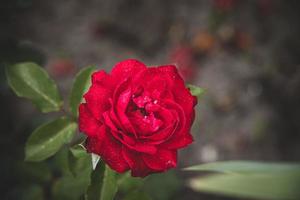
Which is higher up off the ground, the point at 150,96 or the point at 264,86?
the point at 264,86

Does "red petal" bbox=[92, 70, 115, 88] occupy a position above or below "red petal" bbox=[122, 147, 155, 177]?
above

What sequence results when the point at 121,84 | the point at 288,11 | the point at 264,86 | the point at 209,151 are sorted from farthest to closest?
the point at 288,11, the point at 264,86, the point at 209,151, the point at 121,84

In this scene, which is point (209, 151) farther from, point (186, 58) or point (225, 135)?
point (186, 58)

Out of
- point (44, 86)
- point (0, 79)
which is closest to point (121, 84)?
point (44, 86)

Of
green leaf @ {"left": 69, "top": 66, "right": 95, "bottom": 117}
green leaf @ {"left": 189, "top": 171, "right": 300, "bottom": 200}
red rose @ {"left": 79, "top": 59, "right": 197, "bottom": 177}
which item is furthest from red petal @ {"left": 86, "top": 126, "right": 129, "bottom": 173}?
green leaf @ {"left": 189, "top": 171, "right": 300, "bottom": 200}

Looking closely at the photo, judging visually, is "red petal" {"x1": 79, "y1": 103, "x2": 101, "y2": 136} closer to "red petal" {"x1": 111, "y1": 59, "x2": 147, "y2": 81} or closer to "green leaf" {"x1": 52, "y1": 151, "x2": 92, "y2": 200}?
"red petal" {"x1": 111, "y1": 59, "x2": 147, "y2": 81}

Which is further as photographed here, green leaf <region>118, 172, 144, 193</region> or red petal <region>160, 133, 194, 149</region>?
green leaf <region>118, 172, 144, 193</region>

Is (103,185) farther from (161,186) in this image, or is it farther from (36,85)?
(161,186)
